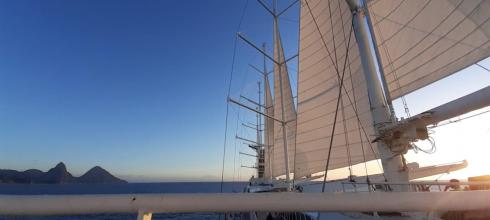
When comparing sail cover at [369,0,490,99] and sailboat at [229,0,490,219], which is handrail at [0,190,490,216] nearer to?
sailboat at [229,0,490,219]

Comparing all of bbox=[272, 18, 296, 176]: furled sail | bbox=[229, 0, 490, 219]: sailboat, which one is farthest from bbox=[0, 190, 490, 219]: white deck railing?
bbox=[272, 18, 296, 176]: furled sail

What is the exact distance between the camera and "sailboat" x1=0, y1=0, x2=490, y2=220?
1310mm

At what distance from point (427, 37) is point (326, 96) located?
5778mm

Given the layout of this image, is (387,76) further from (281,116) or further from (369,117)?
(281,116)

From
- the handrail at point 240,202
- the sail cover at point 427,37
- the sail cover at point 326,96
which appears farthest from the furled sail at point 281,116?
the handrail at point 240,202

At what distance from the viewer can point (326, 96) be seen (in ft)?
42.0

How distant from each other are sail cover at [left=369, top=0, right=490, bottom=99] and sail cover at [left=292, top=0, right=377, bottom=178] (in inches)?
81.0

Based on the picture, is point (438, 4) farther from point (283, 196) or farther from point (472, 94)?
point (283, 196)

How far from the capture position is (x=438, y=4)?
22.3 feet

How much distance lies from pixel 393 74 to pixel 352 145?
3.85 meters

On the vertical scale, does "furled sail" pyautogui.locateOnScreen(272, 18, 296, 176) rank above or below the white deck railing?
above

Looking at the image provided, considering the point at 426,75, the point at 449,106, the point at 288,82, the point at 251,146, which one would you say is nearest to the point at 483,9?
the point at 426,75

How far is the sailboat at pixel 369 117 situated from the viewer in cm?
131

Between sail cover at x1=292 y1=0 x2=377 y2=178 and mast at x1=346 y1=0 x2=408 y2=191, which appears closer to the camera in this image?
mast at x1=346 y1=0 x2=408 y2=191
